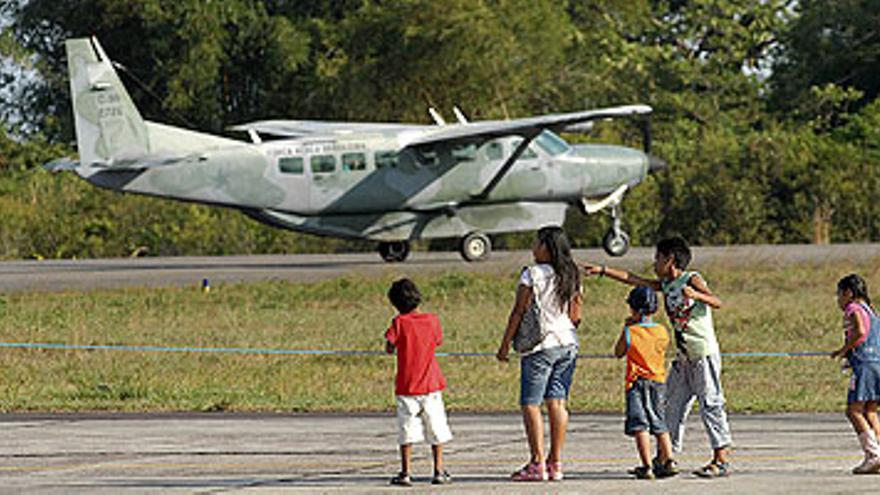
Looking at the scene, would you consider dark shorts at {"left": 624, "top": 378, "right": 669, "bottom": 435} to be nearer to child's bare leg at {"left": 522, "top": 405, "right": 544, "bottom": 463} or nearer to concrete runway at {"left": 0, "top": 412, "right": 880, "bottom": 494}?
concrete runway at {"left": 0, "top": 412, "right": 880, "bottom": 494}

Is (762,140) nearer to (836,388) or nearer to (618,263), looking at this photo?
(618,263)

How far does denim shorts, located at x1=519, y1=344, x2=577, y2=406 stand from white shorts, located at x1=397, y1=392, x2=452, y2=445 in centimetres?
57

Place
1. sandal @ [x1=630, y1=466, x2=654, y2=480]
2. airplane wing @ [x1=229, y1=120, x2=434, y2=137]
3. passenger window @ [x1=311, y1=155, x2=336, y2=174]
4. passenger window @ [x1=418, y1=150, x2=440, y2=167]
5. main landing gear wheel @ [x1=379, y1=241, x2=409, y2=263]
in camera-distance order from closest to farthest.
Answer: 1. sandal @ [x1=630, y1=466, x2=654, y2=480]
2. passenger window @ [x1=311, y1=155, x2=336, y2=174]
3. passenger window @ [x1=418, y1=150, x2=440, y2=167]
4. main landing gear wheel @ [x1=379, y1=241, x2=409, y2=263]
5. airplane wing @ [x1=229, y1=120, x2=434, y2=137]

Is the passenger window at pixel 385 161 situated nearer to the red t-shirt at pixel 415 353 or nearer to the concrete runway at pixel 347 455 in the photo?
the concrete runway at pixel 347 455

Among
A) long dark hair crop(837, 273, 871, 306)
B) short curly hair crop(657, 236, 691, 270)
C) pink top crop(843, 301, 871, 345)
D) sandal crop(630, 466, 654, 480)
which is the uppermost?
short curly hair crop(657, 236, 691, 270)

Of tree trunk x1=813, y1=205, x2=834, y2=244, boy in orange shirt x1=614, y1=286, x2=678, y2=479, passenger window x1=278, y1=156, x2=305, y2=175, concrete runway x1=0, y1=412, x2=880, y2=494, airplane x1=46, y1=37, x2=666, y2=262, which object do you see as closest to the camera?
concrete runway x1=0, y1=412, x2=880, y2=494

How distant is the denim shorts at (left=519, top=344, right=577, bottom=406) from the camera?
1210cm

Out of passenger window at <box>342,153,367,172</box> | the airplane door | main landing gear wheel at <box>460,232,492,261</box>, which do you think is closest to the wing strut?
main landing gear wheel at <box>460,232,492,261</box>

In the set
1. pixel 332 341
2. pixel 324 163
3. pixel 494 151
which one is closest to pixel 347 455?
pixel 332 341

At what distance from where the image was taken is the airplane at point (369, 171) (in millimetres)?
36219

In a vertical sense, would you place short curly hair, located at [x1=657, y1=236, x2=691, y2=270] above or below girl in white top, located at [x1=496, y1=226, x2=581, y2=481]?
above

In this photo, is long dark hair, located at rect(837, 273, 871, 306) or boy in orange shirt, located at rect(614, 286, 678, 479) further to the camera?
long dark hair, located at rect(837, 273, 871, 306)

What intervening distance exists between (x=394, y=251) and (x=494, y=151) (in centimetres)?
308

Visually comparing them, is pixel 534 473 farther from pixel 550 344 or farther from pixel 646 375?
pixel 646 375
